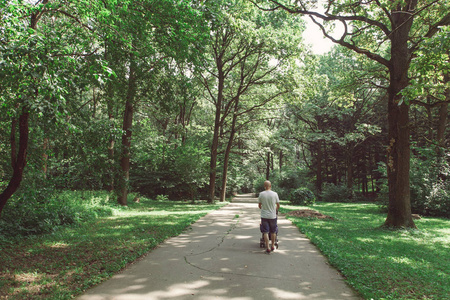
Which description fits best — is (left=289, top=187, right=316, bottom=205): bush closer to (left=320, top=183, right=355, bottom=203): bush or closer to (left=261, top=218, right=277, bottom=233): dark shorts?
(left=320, top=183, right=355, bottom=203): bush

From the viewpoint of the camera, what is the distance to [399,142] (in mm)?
9820

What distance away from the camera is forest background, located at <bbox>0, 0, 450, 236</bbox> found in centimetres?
518

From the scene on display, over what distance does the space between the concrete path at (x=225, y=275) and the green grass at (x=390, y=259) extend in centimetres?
37

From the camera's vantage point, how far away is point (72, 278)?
4496 mm

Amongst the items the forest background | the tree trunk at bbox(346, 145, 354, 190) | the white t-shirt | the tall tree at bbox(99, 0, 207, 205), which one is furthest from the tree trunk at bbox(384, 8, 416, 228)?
the tree trunk at bbox(346, 145, 354, 190)

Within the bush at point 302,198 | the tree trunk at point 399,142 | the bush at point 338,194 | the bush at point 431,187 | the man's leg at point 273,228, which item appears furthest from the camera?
the bush at point 338,194

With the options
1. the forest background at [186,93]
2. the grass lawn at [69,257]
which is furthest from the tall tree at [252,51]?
the grass lawn at [69,257]

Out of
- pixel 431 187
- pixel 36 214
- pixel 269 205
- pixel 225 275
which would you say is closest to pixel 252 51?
pixel 431 187

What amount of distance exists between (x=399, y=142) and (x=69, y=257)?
10.9 metres

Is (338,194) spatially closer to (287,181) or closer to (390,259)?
(287,181)

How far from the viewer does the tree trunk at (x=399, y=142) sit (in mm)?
9750

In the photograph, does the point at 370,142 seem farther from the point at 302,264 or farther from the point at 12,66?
the point at 12,66

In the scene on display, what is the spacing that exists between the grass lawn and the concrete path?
375mm

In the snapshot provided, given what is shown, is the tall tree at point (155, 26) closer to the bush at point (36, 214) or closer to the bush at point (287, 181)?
the bush at point (36, 214)
